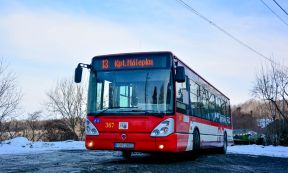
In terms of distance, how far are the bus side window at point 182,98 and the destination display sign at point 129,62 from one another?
2.68 feet

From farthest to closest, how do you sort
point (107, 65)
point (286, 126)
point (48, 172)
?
point (286, 126)
point (107, 65)
point (48, 172)

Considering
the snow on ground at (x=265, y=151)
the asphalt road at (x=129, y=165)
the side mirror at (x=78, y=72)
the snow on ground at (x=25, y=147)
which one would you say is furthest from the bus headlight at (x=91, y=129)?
the snow on ground at (x=265, y=151)

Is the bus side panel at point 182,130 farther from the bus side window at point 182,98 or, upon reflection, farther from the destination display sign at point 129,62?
the destination display sign at point 129,62

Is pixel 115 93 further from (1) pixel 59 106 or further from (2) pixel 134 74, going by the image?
(1) pixel 59 106

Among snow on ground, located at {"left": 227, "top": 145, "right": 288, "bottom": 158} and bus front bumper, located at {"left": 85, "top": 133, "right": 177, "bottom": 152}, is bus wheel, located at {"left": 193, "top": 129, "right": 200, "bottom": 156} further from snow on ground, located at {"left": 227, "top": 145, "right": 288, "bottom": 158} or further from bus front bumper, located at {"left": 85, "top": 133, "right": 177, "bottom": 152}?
snow on ground, located at {"left": 227, "top": 145, "right": 288, "bottom": 158}

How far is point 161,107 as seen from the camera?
10797mm

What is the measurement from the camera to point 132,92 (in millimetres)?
10969

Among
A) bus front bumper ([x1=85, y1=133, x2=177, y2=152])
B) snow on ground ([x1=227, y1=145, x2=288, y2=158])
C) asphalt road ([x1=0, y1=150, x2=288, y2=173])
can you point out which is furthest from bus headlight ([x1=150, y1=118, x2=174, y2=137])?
snow on ground ([x1=227, y1=145, x2=288, y2=158])

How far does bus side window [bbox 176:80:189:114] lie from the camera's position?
11.3 metres

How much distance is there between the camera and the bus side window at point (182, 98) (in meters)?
11.3

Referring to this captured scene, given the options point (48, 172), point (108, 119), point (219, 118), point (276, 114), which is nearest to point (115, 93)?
point (108, 119)

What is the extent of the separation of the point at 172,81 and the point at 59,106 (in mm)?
48524

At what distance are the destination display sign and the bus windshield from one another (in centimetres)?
15

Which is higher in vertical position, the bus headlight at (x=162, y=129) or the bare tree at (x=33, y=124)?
the bare tree at (x=33, y=124)
